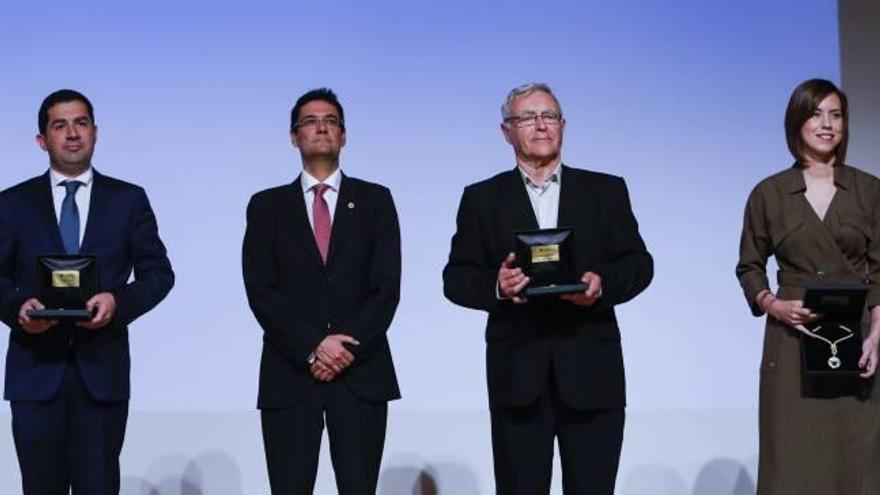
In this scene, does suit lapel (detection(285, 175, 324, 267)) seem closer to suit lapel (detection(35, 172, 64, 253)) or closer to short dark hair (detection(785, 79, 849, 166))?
suit lapel (detection(35, 172, 64, 253))

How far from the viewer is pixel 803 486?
3.60m

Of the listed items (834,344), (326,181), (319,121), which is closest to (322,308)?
(326,181)

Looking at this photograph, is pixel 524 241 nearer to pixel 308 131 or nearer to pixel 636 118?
pixel 308 131

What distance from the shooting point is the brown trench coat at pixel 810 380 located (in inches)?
141

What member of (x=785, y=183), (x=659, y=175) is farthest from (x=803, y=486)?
(x=659, y=175)

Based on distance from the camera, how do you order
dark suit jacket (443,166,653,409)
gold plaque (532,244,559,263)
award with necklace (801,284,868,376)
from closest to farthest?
gold plaque (532,244,559,263) → dark suit jacket (443,166,653,409) → award with necklace (801,284,868,376)

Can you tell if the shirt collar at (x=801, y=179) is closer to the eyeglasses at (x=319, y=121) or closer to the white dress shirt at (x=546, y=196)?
the white dress shirt at (x=546, y=196)

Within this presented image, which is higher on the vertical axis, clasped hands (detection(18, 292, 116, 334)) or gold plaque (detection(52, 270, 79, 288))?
gold plaque (detection(52, 270, 79, 288))

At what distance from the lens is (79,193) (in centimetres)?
378

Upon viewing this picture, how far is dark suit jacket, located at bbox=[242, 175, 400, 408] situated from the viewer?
11.8 feet

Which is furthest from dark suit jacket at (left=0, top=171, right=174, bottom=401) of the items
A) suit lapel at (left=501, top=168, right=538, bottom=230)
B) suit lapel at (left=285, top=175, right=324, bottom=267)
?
suit lapel at (left=501, top=168, right=538, bottom=230)

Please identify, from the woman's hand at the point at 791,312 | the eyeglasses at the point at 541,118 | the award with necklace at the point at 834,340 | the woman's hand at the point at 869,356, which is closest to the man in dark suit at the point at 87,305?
the eyeglasses at the point at 541,118

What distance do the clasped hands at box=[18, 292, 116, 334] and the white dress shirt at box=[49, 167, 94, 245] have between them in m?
0.31

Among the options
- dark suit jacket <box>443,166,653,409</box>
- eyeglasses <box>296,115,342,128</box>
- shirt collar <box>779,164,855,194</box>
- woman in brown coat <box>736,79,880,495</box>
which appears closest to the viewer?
dark suit jacket <box>443,166,653,409</box>
